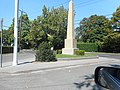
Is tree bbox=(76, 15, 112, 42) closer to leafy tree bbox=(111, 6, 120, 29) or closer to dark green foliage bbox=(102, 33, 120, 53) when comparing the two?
dark green foliage bbox=(102, 33, 120, 53)

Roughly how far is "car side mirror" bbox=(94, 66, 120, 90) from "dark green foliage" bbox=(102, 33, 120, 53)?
144 ft

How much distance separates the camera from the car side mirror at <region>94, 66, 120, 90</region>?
3010 mm

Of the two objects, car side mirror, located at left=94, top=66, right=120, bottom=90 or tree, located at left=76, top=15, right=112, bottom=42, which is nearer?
car side mirror, located at left=94, top=66, right=120, bottom=90

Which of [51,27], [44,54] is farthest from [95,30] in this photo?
[44,54]

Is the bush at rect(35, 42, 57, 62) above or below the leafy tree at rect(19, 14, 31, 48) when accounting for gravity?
below

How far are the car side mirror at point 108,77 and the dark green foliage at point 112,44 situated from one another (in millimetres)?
44018

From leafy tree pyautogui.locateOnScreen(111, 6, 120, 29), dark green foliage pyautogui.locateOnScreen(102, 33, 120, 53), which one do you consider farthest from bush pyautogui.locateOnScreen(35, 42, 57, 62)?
leafy tree pyautogui.locateOnScreen(111, 6, 120, 29)

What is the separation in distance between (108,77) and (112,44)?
161 feet

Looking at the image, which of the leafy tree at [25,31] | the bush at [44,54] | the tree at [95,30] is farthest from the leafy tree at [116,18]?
the bush at [44,54]

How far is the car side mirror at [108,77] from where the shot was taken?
301 cm

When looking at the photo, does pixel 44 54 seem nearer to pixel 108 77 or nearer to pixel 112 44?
pixel 108 77

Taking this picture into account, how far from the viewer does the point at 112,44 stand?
5109cm

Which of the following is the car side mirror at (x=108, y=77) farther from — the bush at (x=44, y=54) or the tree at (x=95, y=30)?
the tree at (x=95, y=30)

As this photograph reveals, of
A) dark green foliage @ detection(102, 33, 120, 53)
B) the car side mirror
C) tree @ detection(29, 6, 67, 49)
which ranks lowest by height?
the car side mirror
